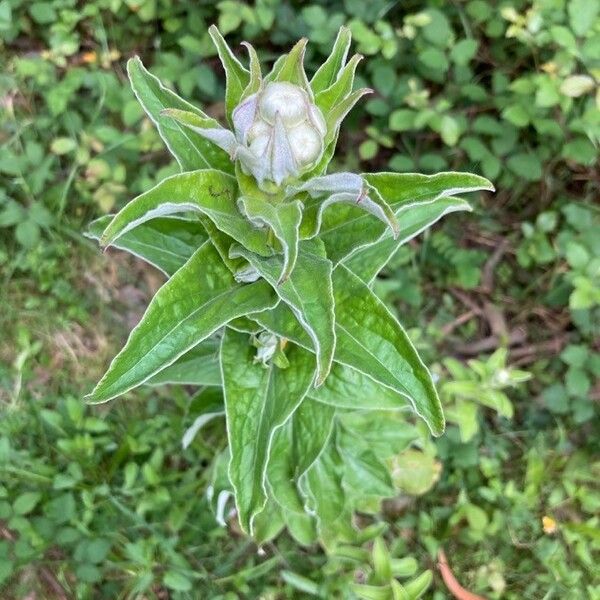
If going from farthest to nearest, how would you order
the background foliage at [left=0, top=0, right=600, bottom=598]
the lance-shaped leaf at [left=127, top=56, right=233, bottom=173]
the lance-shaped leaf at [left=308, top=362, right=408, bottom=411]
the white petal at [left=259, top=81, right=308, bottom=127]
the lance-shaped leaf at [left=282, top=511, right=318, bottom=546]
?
the background foliage at [left=0, top=0, right=600, bottom=598] → the lance-shaped leaf at [left=282, top=511, right=318, bottom=546] → the lance-shaped leaf at [left=308, top=362, right=408, bottom=411] → the lance-shaped leaf at [left=127, top=56, right=233, bottom=173] → the white petal at [left=259, top=81, right=308, bottom=127]

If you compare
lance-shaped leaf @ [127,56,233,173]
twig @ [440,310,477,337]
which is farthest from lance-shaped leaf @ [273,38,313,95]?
twig @ [440,310,477,337]

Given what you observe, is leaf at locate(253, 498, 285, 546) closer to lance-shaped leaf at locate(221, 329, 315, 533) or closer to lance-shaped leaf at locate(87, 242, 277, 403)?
lance-shaped leaf at locate(221, 329, 315, 533)

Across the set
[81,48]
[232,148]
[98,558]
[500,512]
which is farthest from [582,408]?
[81,48]

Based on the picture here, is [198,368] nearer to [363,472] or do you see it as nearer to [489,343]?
[363,472]

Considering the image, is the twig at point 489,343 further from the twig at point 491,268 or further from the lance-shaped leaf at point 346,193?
the lance-shaped leaf at point 346,193

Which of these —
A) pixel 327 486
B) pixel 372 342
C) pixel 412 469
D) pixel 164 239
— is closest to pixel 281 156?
pixel 372 342

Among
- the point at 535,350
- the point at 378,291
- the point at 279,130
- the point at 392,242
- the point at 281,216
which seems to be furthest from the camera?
the point at 535,350

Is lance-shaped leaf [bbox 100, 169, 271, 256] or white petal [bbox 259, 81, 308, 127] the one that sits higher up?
white petal [bbox 259, 81, 308, 127]
